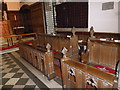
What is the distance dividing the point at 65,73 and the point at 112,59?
102 cm

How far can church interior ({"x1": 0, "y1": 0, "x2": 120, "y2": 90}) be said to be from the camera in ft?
4.55

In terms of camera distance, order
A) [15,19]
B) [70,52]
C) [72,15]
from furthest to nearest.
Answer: [15,19] < [72,15] < [70,52]

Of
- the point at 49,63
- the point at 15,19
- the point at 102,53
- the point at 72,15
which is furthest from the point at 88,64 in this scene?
the point at 15,19

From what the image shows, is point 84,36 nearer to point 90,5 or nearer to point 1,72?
point 90,5

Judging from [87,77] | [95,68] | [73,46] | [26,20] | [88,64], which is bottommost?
[88,64]

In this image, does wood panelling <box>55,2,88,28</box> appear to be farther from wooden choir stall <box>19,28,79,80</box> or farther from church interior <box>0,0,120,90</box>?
wooden choir stall <box>19,28,79,80</box>

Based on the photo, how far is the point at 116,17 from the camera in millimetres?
3115

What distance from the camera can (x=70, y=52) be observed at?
106 inches

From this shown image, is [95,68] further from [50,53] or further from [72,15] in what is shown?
[72,15]

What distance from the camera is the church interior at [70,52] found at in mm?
1388

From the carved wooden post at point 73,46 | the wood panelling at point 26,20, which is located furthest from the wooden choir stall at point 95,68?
the wood panelling at point 26,20

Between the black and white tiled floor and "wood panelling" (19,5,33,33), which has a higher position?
Answer: "wood panelling" (19,5,33,33)

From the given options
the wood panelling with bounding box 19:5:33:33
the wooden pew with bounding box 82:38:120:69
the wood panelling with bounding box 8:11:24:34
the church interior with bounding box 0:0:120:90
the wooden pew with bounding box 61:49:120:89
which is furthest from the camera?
the wood panelling with bounding box 19:5:33:33

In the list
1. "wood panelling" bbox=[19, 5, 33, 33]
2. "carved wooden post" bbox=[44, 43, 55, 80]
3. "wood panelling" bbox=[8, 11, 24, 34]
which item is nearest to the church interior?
"carved wooden post" bbox=[44, 43, 55, 80]
